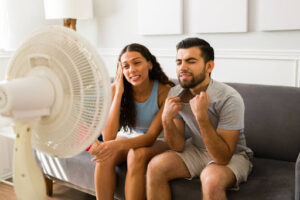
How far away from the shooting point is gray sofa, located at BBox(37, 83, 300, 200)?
1757 millimetres

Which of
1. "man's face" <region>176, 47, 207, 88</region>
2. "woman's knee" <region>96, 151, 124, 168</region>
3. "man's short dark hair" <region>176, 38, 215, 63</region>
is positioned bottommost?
"woman's knee" <region>96, 151, 124, 168</region>

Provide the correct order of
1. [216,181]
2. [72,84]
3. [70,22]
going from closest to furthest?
[72,84] → [216,181] → [70,22]

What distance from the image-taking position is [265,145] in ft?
6.72

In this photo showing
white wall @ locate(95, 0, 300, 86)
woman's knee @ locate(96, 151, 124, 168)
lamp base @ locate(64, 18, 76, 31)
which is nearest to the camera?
woman's knee @ locate(96, 151, 124, 168)

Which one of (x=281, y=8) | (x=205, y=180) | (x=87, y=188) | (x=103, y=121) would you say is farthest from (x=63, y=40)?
(x=281, y=8)

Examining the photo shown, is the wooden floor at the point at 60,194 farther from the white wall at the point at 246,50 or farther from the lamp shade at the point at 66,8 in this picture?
the lamp shade at the point at 66,8

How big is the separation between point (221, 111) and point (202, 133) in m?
0.17

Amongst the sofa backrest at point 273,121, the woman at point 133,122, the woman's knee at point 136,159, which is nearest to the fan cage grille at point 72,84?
the woman at point 133,122

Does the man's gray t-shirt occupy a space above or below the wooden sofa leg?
above

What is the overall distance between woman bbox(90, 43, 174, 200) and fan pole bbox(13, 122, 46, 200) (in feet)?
2.51

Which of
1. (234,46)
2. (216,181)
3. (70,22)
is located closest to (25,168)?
(216,181)

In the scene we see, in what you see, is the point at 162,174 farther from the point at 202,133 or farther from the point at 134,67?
the point at 134,67

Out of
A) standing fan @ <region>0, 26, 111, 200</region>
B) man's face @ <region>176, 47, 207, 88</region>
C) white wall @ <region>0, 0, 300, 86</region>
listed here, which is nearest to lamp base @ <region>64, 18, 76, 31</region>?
white wall @ <region>0, 0, 300, 86</region>

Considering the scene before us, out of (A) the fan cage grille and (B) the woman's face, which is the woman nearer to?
(B) the woman's face
